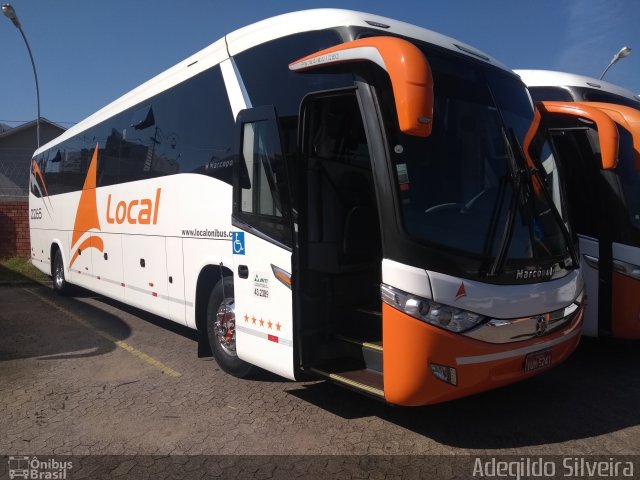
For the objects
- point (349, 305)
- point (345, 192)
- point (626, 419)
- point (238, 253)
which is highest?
point (345, 192)

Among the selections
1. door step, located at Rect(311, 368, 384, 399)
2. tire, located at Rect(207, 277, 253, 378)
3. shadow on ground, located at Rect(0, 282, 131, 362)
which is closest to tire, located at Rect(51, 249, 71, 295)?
shadow on ground, located at Rect(0, 282, 131, 362)

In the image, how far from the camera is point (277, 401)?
4918mm

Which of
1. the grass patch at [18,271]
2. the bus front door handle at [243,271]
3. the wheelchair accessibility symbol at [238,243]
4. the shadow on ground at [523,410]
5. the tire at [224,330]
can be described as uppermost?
the wheelchair accessibility symbol at [238,243]

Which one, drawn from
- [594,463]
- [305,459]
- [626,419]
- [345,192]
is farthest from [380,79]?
[626,419]

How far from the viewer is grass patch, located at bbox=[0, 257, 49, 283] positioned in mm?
13562

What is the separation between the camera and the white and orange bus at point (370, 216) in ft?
12.3

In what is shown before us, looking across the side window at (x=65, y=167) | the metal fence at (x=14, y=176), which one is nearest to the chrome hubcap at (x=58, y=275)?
the side window at (x=65, y=167)

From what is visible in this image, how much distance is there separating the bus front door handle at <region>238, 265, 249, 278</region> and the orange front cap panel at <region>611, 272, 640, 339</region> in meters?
3.99

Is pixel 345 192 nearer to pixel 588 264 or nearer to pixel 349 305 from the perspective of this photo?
pixel 349 305

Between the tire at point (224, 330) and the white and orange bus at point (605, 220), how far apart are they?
12.3 ft

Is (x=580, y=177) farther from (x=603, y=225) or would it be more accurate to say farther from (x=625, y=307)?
(x=625, y=307)

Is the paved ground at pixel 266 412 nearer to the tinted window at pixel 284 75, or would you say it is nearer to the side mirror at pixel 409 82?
the side mirror at pixel 409 82

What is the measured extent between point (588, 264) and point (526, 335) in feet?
7.78

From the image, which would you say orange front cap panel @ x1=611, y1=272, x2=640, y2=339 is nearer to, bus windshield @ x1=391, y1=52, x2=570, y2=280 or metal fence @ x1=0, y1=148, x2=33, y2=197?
bus windshield @ x1=391, y1=52, x2=570, y2=280
